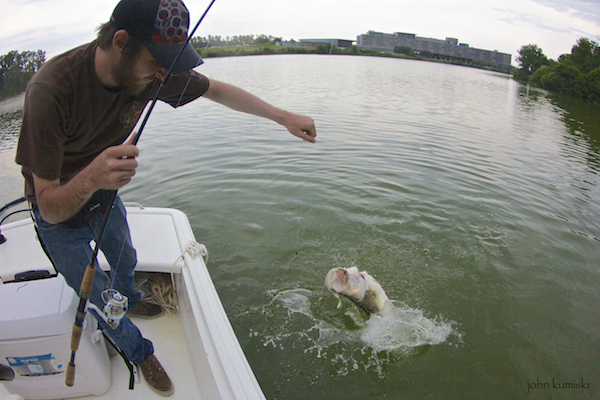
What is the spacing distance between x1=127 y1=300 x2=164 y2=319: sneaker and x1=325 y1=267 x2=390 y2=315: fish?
1500 mm

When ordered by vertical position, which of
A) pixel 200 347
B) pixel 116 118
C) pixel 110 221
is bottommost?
pixel 200 347

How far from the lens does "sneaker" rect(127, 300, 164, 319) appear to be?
2855mm

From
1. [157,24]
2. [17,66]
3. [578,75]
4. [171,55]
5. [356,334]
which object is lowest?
[356,334]

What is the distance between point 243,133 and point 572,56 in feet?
147

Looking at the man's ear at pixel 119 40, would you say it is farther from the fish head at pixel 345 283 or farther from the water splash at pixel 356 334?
the water splash at pixel 356 334

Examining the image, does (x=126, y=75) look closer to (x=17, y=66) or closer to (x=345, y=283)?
(x=345, y=283)

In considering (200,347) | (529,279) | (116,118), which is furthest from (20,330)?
(529,279)

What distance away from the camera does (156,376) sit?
226 cm

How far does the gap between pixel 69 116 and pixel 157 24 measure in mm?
613

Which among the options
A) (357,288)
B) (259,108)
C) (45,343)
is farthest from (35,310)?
(357,288)

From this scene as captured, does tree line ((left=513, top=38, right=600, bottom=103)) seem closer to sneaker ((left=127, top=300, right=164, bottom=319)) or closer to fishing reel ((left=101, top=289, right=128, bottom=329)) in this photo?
sneaker ((left=127, top=300, right=164, bottom=319))

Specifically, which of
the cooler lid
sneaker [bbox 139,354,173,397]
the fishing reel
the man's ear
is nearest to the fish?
sneaker [bbox 139,354,173,397]

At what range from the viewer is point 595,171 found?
26.4 feet

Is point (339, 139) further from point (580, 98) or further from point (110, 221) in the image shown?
point (580, 98)
